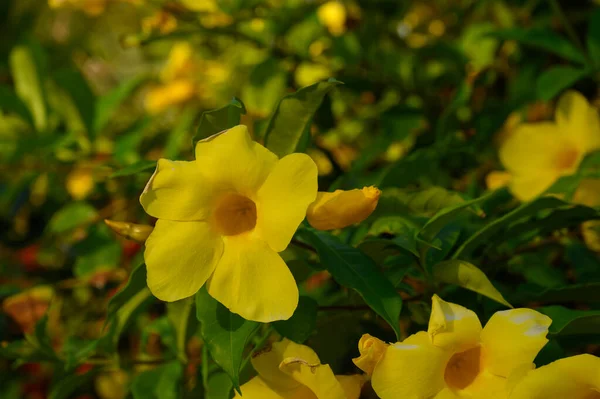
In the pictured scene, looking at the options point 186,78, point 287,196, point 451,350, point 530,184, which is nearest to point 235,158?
point 287,196

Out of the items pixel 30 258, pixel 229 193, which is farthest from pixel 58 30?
pixel 229 193

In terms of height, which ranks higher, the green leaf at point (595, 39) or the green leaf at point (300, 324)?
the green leaf at point (595, 39)

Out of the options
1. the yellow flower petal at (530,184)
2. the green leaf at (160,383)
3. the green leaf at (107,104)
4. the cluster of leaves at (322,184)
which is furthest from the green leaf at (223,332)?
the green leaf at (107,104)

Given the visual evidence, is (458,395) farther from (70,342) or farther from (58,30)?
(58,30)

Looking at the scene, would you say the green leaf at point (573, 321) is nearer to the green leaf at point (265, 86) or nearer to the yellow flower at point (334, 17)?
the green leaf at point (265, 86)

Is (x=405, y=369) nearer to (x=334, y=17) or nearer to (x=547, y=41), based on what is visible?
(x=547, y=41)

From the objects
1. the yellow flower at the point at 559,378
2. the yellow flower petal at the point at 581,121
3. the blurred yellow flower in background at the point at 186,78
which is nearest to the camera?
the yellow flower at the point at 559,378
